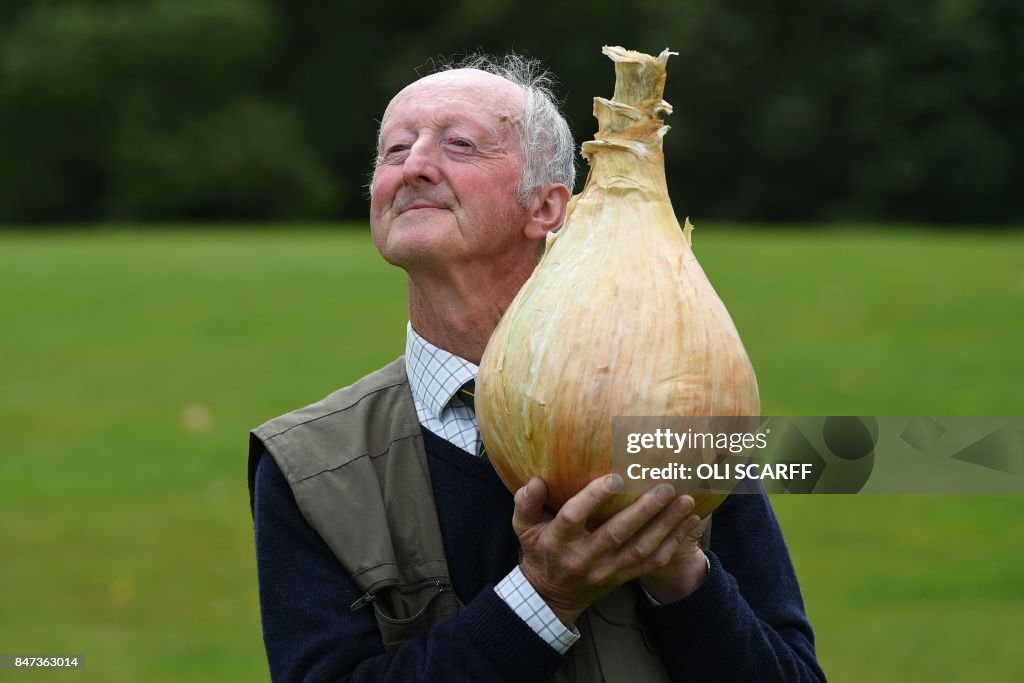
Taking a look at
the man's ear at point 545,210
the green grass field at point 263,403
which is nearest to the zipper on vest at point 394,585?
the man's ear at point 545,210

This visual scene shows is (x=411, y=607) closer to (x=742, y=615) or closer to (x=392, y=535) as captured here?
(x=392, y=535)

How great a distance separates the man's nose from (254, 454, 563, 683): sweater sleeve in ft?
2.12

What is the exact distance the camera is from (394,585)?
2666 millimetres

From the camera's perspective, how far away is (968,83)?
36.3 metres

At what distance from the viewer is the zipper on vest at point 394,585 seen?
263cm

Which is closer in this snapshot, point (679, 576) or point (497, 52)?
point (679, 576)

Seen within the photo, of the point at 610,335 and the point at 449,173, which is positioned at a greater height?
the point at 449,173

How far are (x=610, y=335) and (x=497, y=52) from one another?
3682cm

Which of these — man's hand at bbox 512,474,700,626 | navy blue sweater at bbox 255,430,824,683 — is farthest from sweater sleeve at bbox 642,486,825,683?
man's hand at bbox 512,474,700,626

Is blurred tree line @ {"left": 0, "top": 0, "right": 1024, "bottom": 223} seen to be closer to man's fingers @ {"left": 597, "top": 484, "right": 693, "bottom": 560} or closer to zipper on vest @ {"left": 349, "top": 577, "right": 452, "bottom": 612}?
zipper on vest @ {"left": 349, "top": 577, "right": 452, "bottom": 612}

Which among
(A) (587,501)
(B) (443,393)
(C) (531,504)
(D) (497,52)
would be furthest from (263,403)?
(D) (497,52)

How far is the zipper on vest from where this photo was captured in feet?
8.64

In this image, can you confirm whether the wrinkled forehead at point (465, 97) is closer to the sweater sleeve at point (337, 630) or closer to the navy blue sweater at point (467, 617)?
the navy blue sweater at point (467, 617)

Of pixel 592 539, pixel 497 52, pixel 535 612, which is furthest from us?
pixel 497 52
